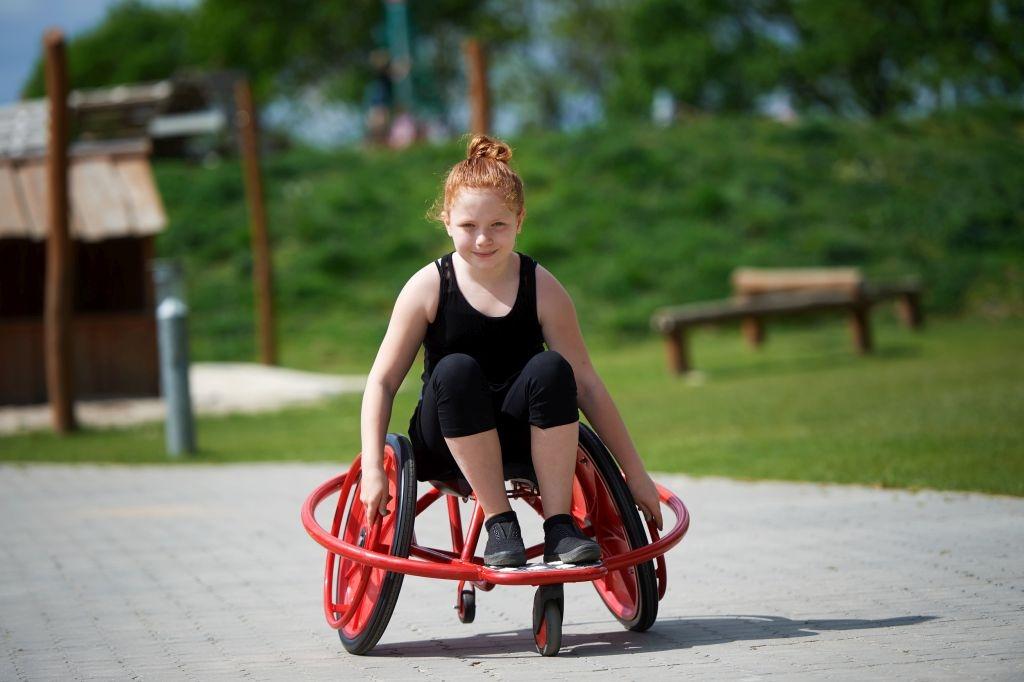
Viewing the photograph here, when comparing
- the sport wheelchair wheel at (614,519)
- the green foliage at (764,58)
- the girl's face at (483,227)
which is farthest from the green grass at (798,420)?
the green foliage at (764,58)

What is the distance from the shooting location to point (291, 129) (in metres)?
65.7

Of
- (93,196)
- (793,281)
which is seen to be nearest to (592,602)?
(93,196)

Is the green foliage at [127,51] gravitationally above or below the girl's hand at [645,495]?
→ above

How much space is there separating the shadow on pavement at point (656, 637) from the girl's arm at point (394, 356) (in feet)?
1.80

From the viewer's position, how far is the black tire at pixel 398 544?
447 cm

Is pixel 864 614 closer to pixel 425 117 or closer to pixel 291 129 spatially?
pixel 425 117

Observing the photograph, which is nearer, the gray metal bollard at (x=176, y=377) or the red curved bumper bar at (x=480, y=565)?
the red curved bumper bar at (x=480, y=565)

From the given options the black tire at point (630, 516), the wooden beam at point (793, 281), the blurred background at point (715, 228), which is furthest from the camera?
the wooden beam at point (793, 281)

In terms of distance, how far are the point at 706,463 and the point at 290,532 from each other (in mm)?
3145

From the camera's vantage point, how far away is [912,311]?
21.0 metres

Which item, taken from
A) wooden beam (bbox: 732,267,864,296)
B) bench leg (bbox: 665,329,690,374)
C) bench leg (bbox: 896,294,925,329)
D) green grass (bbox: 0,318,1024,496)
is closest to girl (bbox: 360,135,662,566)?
green grass (bbox: 0,318,1024,496)

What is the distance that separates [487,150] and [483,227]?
0.31m

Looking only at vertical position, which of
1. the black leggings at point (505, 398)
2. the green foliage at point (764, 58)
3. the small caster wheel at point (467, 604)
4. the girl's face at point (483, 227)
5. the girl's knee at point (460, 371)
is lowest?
the small caster wheel at point (467, 604)

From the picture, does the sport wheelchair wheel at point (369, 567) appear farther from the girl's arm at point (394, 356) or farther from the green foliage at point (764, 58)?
the green foliage at point (764, 58)
